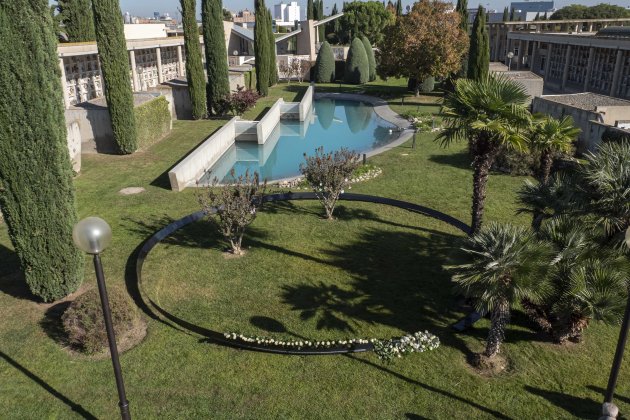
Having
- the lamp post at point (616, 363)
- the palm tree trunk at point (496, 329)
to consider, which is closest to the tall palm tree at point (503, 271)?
the palm tree trunk at point (496, 329)

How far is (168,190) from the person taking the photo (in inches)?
621

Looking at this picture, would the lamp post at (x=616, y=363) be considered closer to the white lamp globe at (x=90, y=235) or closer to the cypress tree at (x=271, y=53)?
the white lamp globe at (x=90, y=235)

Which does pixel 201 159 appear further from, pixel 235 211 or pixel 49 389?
pixel 49 389

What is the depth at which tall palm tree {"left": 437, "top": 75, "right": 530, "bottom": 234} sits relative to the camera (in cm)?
890

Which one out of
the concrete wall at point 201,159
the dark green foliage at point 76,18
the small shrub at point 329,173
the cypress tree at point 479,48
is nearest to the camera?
the small shrub at point 329,173

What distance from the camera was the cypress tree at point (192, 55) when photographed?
1013 inches

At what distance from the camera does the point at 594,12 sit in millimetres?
73125

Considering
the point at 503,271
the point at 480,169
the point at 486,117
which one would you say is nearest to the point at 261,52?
the point at 480,169

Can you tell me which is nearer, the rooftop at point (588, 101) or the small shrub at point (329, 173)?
the small shrub at point (329, 173)

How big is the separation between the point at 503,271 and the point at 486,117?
11.8 feet

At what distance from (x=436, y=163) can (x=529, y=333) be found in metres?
11.5

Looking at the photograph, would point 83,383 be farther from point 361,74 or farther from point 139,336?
point 361,74

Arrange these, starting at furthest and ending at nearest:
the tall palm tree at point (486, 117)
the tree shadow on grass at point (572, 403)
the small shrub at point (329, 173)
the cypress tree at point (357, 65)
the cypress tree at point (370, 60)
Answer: the cypress tree at point (370, 60) → the cypress tree at point (357, 65) → the small shrub at point (329, 173) → the tall palm tree at point (486, 117) → the tree shadow on grass at point (572, 403)

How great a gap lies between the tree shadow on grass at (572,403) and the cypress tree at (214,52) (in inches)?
986
